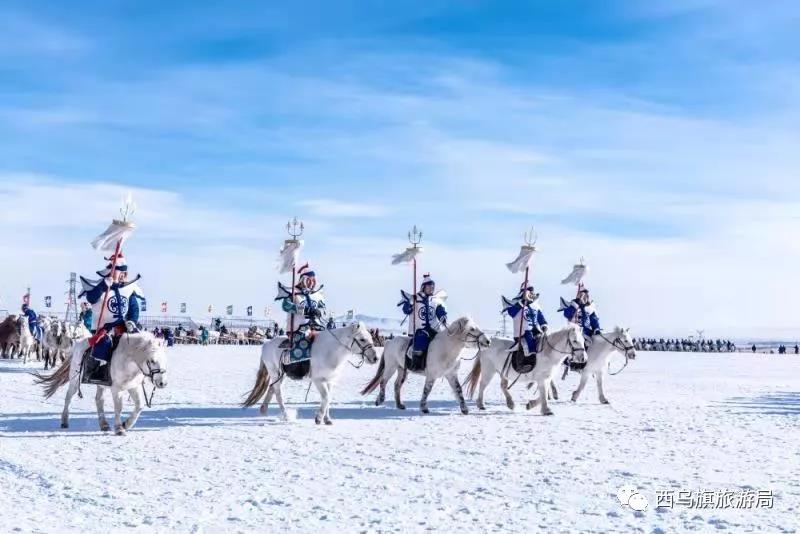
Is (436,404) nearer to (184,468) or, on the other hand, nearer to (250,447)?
(250,447)

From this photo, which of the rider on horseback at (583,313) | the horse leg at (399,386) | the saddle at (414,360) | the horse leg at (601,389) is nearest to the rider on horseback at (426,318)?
the saddle at (414,360)

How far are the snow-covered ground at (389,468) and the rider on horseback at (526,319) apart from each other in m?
1.34

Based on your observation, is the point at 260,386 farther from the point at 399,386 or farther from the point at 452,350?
the point at 452,350

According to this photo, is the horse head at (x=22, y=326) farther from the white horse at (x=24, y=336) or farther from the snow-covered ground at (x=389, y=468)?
the snow-covered ground at (x=389, y=468)

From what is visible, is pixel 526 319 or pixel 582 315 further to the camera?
pixel 582 315

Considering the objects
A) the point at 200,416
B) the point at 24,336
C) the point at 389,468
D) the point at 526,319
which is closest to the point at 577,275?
the point at 526,319

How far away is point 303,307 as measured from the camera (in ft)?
53.6

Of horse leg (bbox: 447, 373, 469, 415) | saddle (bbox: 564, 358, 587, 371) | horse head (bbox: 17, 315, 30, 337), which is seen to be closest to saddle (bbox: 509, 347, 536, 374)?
saddle (bbox: 564, 358, 587, 371)

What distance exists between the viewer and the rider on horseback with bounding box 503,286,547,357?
685 inches

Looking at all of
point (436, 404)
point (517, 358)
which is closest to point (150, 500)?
point (517, 358)

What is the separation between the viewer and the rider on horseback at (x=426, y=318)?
696 inches

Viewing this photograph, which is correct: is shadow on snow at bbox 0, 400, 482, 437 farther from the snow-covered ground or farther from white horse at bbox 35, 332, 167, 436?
white horse at bbox 35, 332, 167, 436

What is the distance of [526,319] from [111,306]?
7844 mm

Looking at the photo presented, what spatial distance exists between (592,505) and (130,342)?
768cm
